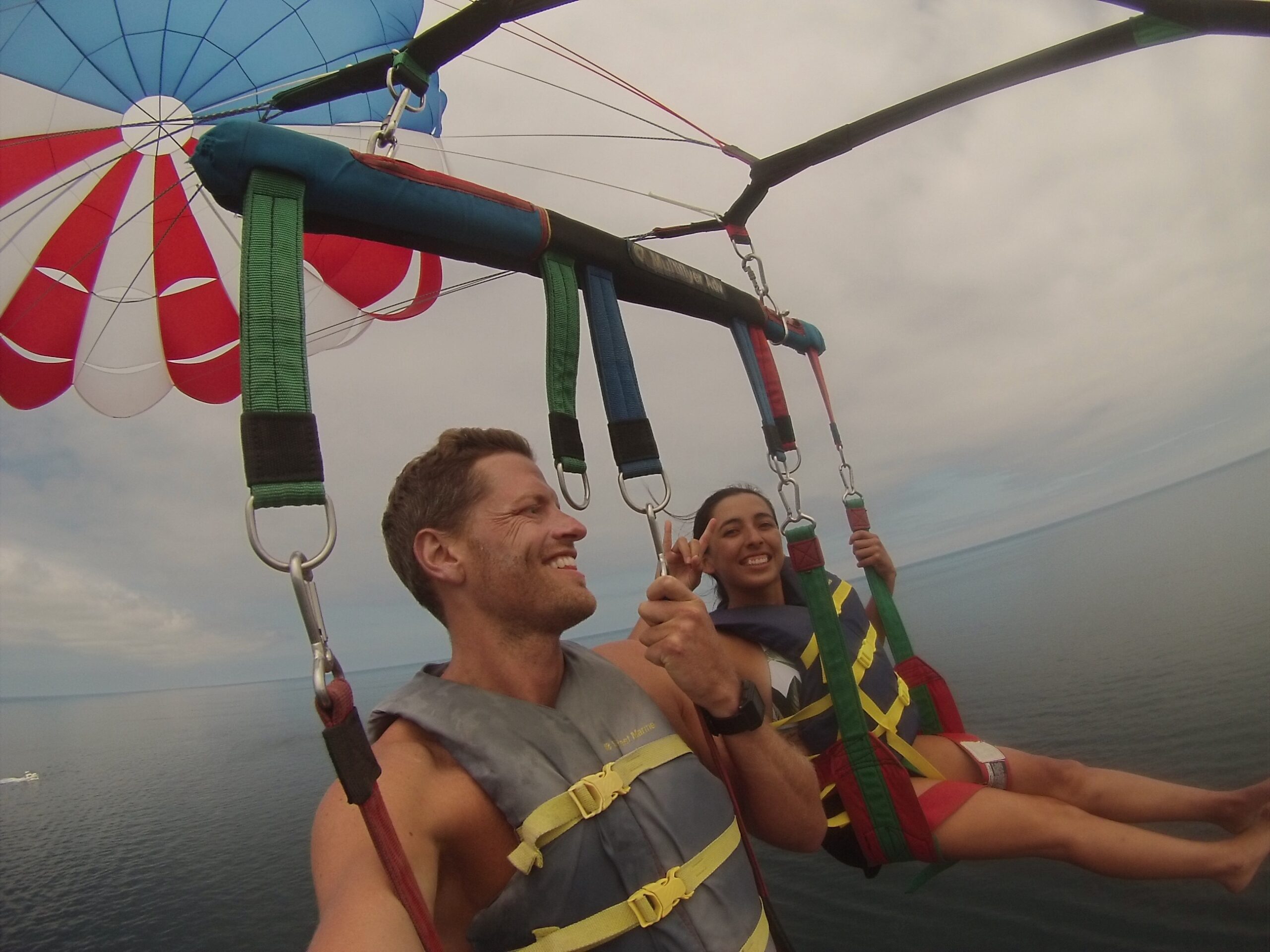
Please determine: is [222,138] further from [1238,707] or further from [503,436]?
[1238,707]

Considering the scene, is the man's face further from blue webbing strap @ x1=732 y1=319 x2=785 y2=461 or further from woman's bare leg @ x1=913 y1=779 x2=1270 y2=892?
woman's bare leg @ x1=913 y1=779 x2=1270 y2=892

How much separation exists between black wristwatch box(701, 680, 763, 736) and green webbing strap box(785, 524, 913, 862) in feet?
1.79

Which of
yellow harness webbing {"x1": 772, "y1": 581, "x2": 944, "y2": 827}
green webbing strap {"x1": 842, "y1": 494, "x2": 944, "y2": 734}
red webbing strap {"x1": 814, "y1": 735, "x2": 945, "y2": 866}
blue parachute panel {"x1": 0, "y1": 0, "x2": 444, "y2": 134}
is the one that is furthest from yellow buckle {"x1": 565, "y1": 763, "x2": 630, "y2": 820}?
blue parachute panel {"x1": 0, "y1": 0, "x2": 444, "y2": 134}

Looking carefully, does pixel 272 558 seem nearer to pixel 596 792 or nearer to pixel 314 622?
pixel 314 622

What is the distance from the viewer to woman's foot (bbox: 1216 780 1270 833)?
2.40 meters

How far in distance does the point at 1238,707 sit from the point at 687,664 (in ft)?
35.2

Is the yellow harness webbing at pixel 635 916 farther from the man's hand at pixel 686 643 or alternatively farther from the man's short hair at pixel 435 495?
the man's short hair at pixel 435 495

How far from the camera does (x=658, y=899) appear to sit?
1.30m

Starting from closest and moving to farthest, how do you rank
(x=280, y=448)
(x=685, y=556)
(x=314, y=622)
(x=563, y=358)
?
(x=314, y=622) < (x=280, y=448) < (x=563, y=358) < (x=685, y=556)

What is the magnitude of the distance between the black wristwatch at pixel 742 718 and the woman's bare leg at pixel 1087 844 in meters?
1.33

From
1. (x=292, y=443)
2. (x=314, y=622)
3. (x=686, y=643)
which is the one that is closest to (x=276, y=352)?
(x=292, y=443)

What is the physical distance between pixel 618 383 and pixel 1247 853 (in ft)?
9.78

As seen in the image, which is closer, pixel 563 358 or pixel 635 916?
pixel 635 916

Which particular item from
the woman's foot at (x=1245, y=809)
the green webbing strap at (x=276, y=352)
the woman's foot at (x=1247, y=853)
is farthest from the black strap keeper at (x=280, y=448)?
the woman's foot at (x=1245, y=809)
